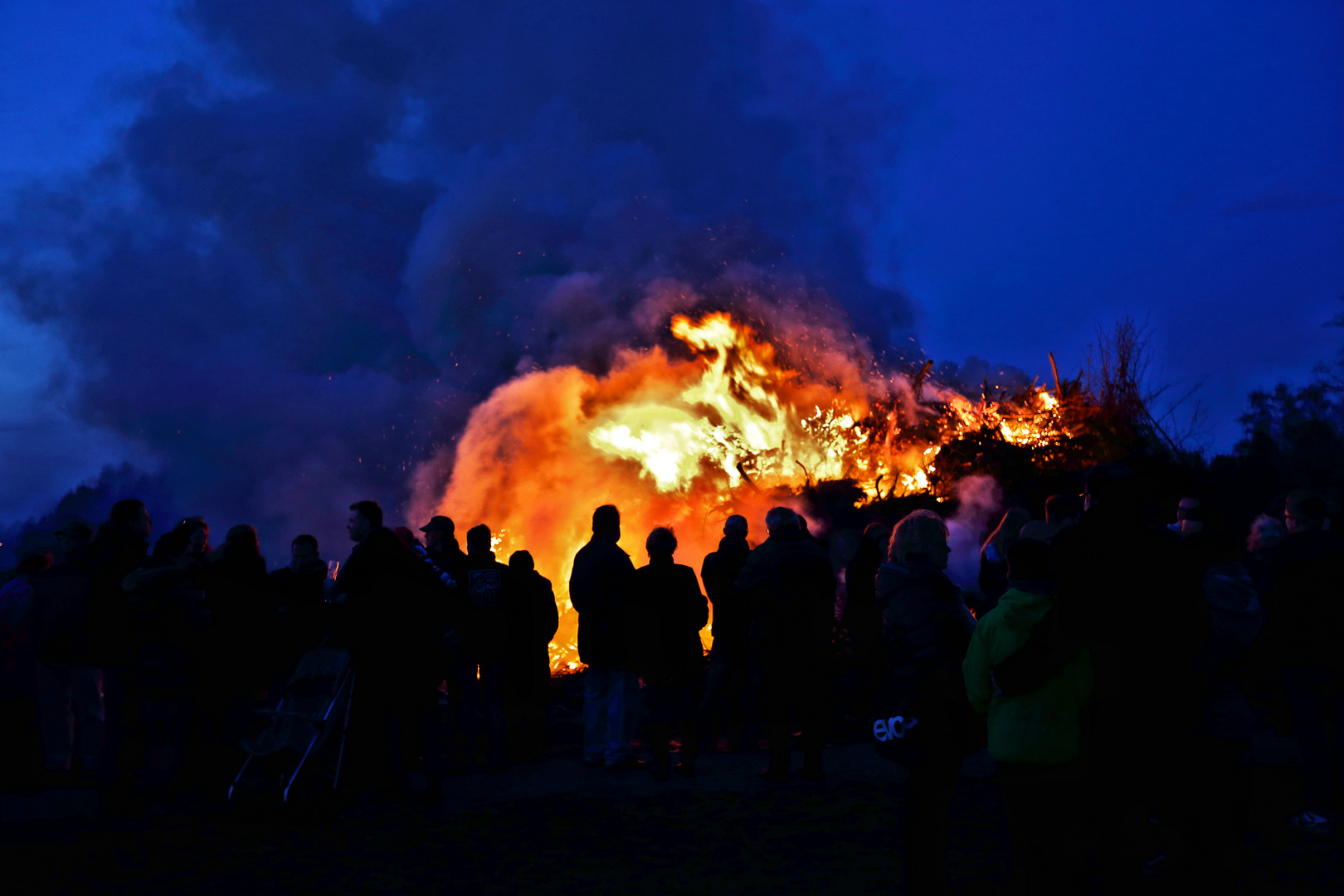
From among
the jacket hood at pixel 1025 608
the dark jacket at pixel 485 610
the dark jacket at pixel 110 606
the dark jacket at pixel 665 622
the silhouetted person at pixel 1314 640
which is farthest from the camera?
the dark jacket at pixel 485 610

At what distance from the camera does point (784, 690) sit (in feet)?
25.2

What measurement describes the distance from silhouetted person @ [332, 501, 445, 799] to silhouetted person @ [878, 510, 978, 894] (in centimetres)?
389

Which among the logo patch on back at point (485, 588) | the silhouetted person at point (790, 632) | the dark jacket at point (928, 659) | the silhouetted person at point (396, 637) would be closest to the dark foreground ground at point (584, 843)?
the silhouetted person at point (790, 632)

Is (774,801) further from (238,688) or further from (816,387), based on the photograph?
(816,387)

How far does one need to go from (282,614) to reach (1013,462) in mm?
11326

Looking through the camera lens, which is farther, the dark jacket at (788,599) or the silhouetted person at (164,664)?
the dark jacket at (788,599)

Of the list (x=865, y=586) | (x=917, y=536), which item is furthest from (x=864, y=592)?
(x=917, y=536)

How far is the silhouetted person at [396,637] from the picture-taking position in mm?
7160

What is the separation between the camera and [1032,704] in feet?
12.3

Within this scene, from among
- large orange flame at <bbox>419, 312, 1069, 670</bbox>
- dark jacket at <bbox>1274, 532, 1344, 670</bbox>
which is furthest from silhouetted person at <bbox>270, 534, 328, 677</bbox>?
large orange flame at <bbox>419, 312, 1069, 670</bbox>

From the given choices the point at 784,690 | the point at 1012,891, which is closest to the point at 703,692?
the point at 784,690

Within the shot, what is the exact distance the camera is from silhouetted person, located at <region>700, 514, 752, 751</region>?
8.74 metres

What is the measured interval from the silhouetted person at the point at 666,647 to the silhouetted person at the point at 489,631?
4.12ft

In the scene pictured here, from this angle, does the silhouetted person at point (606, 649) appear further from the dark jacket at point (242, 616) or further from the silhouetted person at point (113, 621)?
the silhouetted person at point (113, 621)
